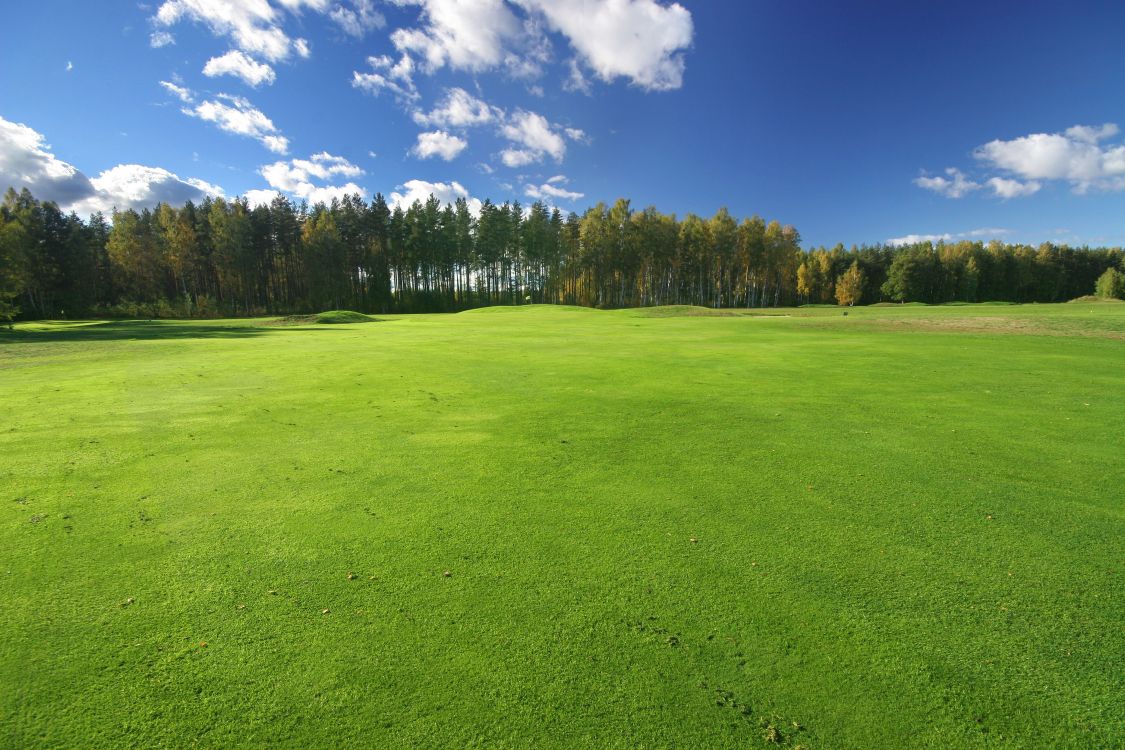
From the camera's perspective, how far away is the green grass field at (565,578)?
105 inches

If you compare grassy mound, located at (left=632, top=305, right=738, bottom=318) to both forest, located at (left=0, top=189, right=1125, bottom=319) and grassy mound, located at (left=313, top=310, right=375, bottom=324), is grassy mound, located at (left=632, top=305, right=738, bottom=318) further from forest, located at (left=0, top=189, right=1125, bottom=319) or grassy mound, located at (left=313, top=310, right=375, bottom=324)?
forest, located at (left=0, top=189, right=1125, bottom=319)

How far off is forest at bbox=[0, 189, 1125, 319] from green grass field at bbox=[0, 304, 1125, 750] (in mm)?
66018

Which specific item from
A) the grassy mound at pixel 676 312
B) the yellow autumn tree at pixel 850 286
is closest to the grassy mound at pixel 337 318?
the grassy mound at pixel 676 312

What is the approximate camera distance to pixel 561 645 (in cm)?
312

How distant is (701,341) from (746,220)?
6492 centimetres

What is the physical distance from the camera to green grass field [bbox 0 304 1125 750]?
2.67 meters

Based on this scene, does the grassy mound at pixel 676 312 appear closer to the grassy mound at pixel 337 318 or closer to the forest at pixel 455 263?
the grassy mound at pixel 337 318

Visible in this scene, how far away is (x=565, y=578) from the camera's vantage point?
382cm

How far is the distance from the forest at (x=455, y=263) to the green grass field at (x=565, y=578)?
66.0 metres

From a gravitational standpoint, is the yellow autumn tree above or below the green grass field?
above

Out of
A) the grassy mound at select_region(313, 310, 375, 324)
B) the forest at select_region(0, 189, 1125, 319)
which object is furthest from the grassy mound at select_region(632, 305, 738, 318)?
the forest at select_region(0, 189, 1125, 319)

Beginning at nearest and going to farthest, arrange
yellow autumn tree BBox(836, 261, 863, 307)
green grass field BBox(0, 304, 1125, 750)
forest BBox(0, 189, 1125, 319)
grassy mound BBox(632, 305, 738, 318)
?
green grass field BBox(0, 304, 1125, 750) < grassy mound BBox(632, 305, 738, 318) < forest BBox(0, 189, 1125, 319) < yellow autumn tree BBox(836, 261, 863, 307)

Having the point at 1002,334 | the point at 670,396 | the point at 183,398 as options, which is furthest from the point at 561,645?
the point at 1002,334

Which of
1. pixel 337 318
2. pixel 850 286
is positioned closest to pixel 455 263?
pixel 337 318
